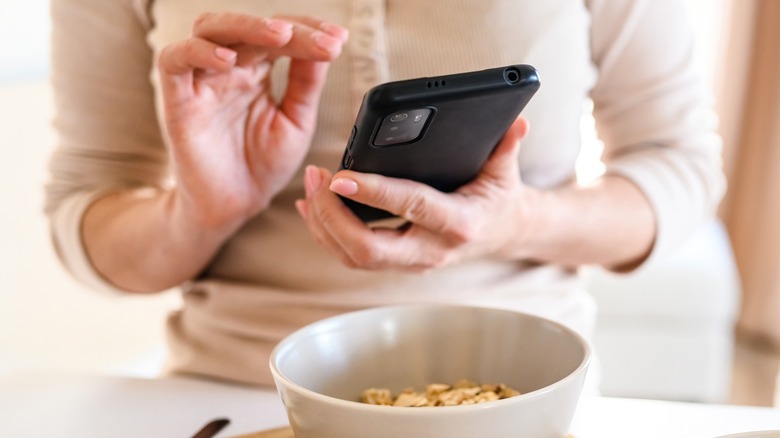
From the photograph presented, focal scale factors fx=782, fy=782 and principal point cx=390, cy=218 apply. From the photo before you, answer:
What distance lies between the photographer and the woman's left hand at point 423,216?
0.51 meters

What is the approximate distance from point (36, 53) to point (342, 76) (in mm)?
1027

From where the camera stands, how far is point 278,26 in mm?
492

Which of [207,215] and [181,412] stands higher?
[207,215]

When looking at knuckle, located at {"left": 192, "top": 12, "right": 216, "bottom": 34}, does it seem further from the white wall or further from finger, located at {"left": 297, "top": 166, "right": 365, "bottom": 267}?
the white wall

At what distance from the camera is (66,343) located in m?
1.37

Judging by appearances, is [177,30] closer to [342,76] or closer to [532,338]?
Result: [342,76]

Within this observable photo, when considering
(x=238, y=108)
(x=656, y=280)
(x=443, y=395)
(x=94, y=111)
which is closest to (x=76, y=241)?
(x=94, y=111)

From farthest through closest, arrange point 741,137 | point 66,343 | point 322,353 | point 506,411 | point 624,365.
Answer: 1. point 741,137
2. point 624,365
3. point 66,343
4. point 322,353
5. point 506,411

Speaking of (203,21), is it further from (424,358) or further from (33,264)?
(33,264)

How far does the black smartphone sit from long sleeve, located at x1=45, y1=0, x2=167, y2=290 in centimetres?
34

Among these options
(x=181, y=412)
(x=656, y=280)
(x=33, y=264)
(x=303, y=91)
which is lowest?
(x=656, y=280)

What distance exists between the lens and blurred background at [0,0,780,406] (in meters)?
1.32

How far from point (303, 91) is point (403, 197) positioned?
152 mm

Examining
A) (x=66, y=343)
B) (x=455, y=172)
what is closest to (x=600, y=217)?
(x=455, y=172)
